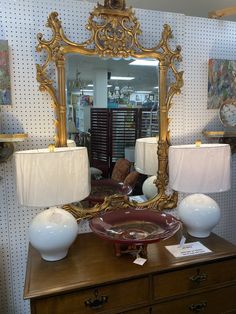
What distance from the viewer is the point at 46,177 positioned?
1189 mm

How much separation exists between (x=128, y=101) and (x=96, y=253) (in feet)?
2.80

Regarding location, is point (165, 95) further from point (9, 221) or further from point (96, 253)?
point (9, 221)

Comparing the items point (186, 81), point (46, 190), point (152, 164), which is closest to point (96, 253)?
point (46, 190)

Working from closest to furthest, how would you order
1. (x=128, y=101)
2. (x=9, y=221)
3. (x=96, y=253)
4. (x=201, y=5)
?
(x=96, y=253), (x=9, y=221), (x=128, y=101), (x=201, y=5)

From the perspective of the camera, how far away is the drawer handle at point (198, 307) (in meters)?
1.36

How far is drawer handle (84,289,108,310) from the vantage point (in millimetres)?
1188

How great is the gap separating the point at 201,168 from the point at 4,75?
3.61 feet

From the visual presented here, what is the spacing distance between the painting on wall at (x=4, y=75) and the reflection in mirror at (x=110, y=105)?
30 cm

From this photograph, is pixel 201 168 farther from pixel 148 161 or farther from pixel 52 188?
pixel 52 188

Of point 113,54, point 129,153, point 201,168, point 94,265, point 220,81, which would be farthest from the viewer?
point 220,81

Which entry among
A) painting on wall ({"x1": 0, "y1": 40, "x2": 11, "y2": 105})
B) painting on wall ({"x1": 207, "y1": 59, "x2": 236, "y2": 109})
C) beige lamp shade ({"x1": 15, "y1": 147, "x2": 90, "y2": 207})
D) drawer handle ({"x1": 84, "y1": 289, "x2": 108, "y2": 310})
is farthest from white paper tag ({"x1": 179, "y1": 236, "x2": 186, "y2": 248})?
painting on wall ({"x1": 0, "y1": 40, "x2": 11, "y2": 105})

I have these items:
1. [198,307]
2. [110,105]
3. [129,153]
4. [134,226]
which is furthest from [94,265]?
[110,105]

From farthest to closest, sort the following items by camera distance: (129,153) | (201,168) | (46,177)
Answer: (129,153)
(201,168)
(46,177)

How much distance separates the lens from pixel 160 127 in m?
1.70
